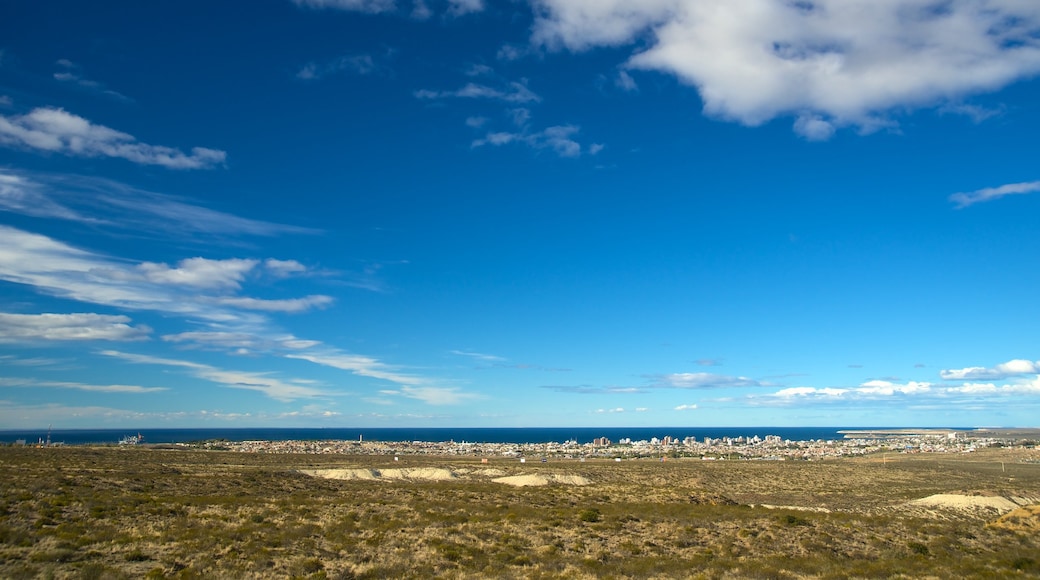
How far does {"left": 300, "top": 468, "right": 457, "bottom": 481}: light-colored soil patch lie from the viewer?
68250 millimetres

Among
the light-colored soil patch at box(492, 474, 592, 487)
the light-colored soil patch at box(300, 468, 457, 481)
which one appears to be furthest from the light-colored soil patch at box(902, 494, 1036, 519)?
the light-colored soil patch at box(300, 468, 457, 481)

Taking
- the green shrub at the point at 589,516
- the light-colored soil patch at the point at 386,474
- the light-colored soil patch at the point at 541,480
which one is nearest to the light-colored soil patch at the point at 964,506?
the green shrub at the point at 589,516

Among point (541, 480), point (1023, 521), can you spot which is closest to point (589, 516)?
point (1023, 521)

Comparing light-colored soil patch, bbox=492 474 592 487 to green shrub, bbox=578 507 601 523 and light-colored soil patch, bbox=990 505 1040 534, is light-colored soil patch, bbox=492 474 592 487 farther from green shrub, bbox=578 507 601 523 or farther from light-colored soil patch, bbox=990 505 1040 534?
light-colored soil patch, bbox=990 505 1040 534

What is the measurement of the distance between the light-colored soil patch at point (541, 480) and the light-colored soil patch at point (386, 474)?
23.0ft

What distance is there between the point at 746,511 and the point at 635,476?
138 ft

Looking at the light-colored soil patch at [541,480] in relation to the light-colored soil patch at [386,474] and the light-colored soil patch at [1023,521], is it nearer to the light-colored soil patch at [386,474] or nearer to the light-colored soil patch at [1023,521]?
the light-colored soil patch at [386,474]

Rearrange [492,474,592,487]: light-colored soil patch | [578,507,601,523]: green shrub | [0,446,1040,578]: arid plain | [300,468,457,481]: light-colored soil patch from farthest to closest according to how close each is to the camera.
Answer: [300,468,457,481]: light-colored soil patch, [492,474,592,487]: light-colored soil patch, [578,507,601,523]: green shrub, [0,446,1040,578]: arid plain

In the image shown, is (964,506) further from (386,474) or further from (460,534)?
(386,474)

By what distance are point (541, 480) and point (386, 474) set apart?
1955 centimetres

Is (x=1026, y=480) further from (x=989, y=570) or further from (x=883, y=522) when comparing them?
Result: (x=989, y=570)

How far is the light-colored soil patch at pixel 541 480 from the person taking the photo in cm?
6544

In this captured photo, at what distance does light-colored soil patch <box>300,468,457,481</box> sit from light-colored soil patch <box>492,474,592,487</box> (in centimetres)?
702

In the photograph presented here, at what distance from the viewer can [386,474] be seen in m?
71.6
